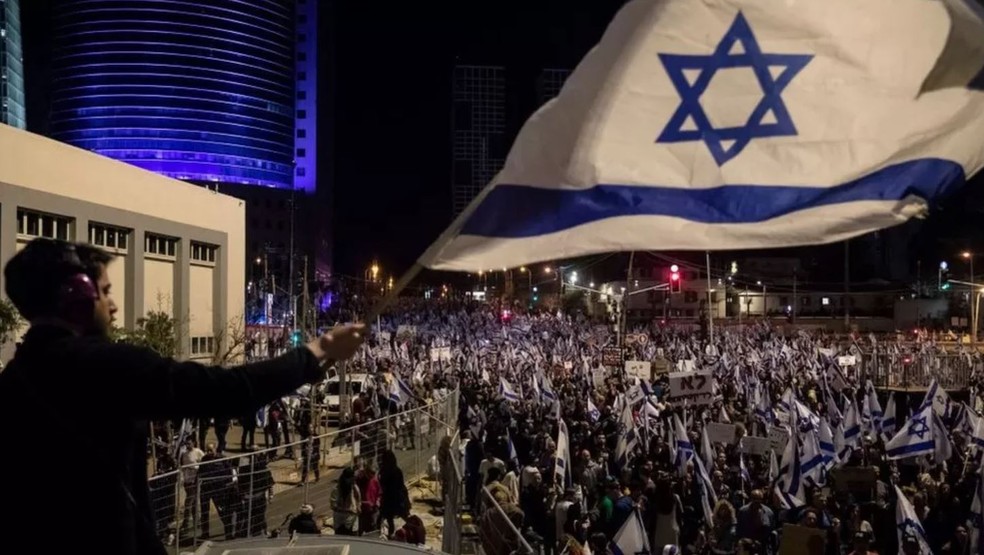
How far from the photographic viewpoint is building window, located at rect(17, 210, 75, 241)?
70.2 feet

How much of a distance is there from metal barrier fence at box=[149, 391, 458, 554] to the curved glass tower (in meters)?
101

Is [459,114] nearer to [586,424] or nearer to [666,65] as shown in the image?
[586,424]

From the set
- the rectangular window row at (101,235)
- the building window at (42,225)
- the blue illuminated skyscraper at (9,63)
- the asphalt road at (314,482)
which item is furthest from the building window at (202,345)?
the blue illuminated skyscraper at (9,63)

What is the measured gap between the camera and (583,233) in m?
3.75

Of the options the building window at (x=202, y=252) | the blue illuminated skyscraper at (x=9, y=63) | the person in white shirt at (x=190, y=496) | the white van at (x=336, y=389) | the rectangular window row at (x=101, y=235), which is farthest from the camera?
the blue illuminated skyscraper at (x=9, y=63)

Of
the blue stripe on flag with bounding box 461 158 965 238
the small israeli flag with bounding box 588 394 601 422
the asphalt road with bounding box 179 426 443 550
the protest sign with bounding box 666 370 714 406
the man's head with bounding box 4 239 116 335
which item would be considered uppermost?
the blue stripe on flag with bounding box 461 158 965 238

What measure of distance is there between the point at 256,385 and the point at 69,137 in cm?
11749

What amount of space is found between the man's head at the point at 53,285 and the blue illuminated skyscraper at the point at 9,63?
95.7m

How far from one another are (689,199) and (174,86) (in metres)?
119

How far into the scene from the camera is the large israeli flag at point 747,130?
3.64m

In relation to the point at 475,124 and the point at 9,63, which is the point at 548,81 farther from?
the point at 9,63

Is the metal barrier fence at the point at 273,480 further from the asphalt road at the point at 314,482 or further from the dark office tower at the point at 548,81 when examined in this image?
the dark office tower at the point at 548,81

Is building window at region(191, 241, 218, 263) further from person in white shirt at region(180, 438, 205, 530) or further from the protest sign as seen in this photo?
person in white shirt at region(180, 438, 205, 530)

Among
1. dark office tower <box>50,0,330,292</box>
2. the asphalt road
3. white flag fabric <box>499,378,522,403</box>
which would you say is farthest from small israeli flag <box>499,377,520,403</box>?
dark office tower <box>50,0,330,292</box>
